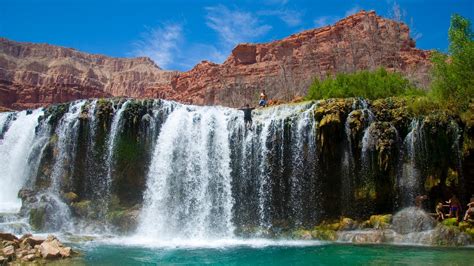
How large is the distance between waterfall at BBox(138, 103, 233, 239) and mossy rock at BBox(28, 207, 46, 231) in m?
4.45

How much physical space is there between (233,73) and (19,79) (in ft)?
206

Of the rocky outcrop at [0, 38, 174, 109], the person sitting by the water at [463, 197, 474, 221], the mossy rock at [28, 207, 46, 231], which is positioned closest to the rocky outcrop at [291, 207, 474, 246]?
the person sitting by the water at [463, 197, 474, 221]

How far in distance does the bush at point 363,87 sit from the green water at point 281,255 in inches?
528

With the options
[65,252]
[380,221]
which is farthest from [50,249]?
[380,221]

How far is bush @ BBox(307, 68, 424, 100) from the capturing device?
95.5ft

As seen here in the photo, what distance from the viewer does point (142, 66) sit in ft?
520

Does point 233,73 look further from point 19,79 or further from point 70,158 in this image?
point 70,158

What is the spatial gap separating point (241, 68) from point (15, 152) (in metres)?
69.2

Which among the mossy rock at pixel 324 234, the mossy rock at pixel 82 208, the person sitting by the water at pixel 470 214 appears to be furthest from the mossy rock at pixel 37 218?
the person sitting by the water at pixel 470 214

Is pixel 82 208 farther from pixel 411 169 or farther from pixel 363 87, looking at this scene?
pixel 363 87

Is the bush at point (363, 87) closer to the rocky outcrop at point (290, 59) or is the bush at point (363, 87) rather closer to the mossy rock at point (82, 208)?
the mossy rock at point (82, 208)

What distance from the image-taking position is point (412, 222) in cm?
1931

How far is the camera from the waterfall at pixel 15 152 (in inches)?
1106

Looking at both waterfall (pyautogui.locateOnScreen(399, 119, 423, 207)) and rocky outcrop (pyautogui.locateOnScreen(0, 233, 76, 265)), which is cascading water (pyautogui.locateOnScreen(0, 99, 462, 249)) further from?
rocky outcrop (pyautogui.locateOnScreen(0, 233, 76, 265))
